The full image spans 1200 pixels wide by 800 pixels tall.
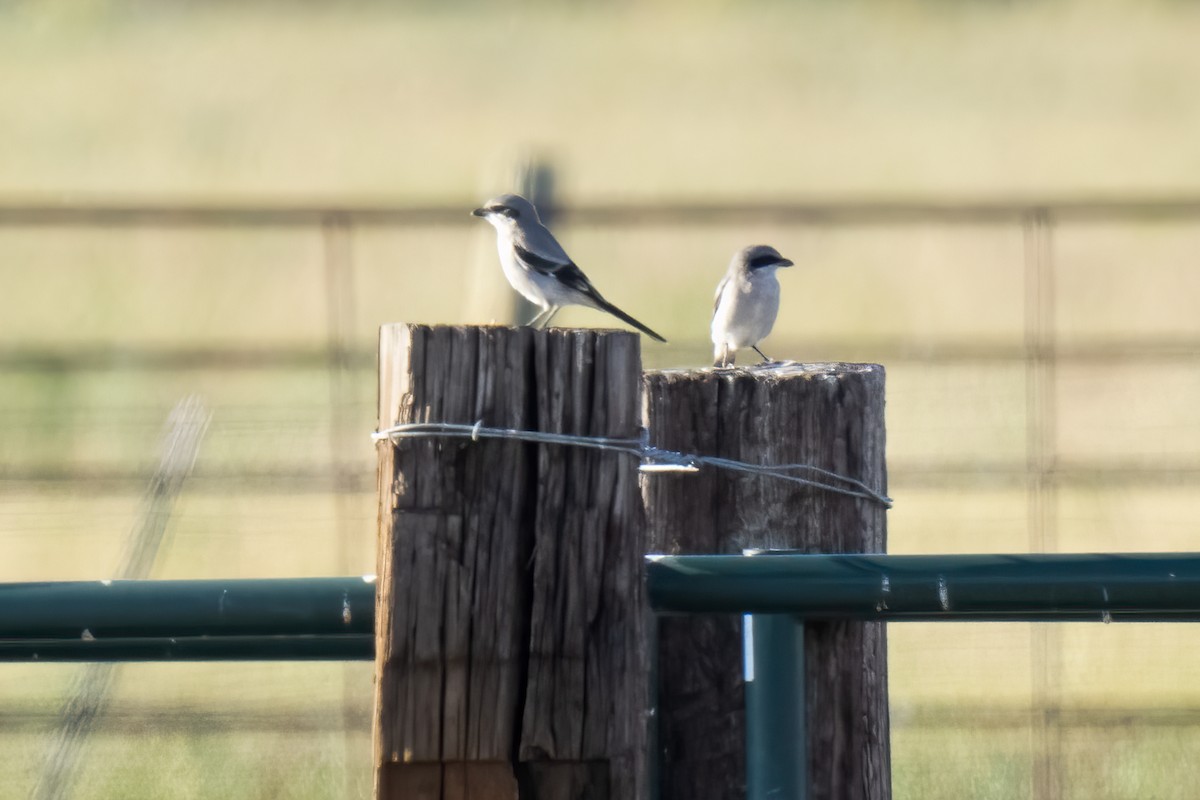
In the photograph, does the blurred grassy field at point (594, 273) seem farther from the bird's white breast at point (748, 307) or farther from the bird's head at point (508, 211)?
the bird's white breast at point (748, 307)

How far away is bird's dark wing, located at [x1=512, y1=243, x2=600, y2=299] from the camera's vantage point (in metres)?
5.72

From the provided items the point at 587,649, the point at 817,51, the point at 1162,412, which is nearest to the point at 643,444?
the point at 587,649

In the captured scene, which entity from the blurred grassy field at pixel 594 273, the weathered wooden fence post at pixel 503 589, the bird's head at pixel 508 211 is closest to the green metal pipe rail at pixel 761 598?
the weathered wooden fence post at pixel 503 589

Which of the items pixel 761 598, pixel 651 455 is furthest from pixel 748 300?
pixel 761 598

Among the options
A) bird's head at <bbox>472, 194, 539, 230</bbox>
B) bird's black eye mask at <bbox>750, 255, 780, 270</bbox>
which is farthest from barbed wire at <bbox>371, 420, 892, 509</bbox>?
bird's black eye mask at <bbox>750, 255, 780, 270</bbox>

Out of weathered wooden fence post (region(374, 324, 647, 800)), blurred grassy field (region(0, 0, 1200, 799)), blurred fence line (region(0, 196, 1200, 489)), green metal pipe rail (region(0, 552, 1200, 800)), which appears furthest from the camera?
blurred grassy field (region(0, 0, 1200, 799))

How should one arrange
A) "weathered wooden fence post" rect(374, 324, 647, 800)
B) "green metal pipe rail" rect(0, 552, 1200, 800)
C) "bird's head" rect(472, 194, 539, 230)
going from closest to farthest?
"weathered wooden fence post" rect(374, 324, 647, 800) < "green metal pipe rail" rect(0, 552, 1200, 800) < "bird's head" rect(472, 194, 539, 230)

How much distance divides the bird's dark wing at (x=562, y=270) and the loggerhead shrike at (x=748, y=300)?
0.87 meters

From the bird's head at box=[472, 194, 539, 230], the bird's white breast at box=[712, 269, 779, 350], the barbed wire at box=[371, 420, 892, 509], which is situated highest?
the bird's head at box=[472, 194, 539, 230]

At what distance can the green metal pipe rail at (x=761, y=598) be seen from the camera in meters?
1.78

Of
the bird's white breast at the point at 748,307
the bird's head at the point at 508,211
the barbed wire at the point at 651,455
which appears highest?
the bird's head at the point at 508,211

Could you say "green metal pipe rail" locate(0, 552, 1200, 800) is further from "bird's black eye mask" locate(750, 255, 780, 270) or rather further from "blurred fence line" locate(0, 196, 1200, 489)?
"blurred fence line" locate(0, 196, 1200, 489)

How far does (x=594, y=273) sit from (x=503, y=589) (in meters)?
13.9

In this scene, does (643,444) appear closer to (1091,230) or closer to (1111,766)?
(1111,766)
